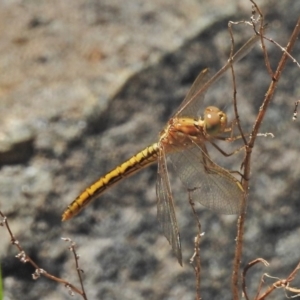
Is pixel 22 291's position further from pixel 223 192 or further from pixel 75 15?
pixel 75 15

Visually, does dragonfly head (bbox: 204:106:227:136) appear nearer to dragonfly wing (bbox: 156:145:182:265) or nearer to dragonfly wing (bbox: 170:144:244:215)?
dragonfly wing (bbox: 170:144:244:215)

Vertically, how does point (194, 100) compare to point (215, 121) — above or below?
above

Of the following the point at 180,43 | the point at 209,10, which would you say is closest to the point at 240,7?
the point at 209,10

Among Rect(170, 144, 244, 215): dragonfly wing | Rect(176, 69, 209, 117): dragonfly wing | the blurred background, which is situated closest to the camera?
Rect(170, 144, 244, 215): dragonfly wing

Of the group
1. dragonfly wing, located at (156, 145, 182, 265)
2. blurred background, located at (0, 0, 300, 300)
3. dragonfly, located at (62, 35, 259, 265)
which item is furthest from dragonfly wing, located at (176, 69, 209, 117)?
blurred background, located at (0, 0, 300, 300)

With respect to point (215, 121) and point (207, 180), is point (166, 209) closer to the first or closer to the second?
point (207, 180)

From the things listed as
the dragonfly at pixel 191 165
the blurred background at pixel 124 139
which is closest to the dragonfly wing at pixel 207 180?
the dragonfly at pixel 191 165

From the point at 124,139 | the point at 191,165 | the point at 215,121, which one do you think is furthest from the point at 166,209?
the point at 124,139
